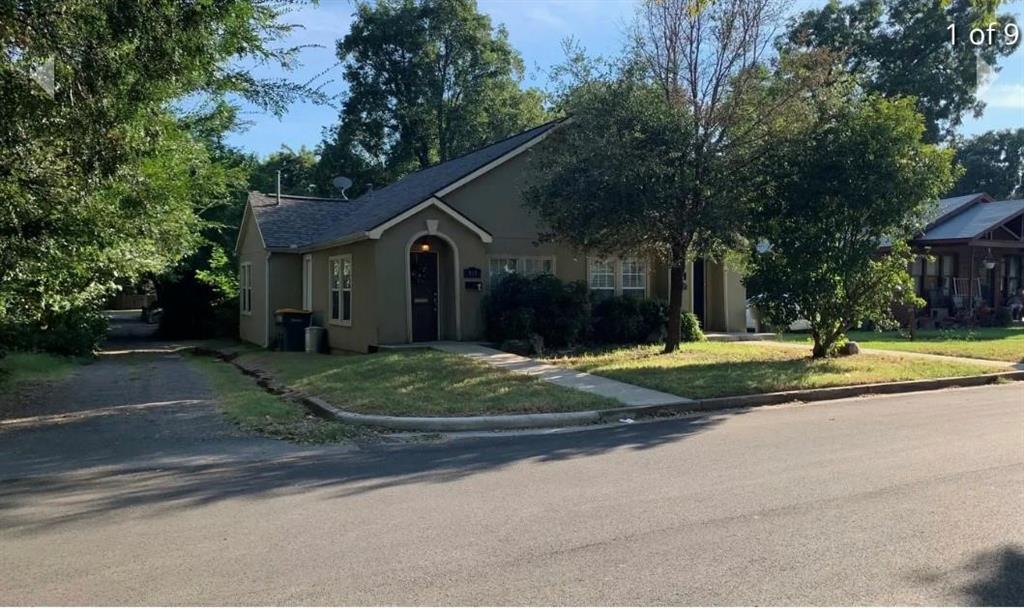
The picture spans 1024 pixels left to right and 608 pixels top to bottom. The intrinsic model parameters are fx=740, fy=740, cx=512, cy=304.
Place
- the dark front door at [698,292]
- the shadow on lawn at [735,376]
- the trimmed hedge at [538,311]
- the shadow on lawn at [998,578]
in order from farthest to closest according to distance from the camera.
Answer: the dark front door at [698,292] < the trimmed hedge at [538,311] < the shadow on lawn at [735,376] < the shadow on lawn at [998,578]

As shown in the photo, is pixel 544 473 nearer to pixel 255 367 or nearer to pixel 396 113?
pixel 255 367

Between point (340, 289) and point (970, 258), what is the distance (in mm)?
23433

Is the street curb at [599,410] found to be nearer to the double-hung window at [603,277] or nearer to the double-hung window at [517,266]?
the double-hung window at [517,266]

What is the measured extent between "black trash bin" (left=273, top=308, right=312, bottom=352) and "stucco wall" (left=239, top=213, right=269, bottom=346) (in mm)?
2141

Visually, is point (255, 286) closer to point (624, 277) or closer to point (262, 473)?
point (624, 277)

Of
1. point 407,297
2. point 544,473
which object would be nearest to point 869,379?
point 544,473

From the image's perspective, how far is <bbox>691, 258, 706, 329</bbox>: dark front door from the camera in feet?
71.0

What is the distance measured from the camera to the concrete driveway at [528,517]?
4.22m

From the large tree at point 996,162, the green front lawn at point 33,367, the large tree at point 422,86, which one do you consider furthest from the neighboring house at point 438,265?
the large tree at point 996,162

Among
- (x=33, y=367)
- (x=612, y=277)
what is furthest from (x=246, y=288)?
(x=612, y=277)

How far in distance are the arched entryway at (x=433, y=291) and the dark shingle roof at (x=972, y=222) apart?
1841 centimetres

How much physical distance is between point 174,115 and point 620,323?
11.0 meters

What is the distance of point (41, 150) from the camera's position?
26.0 ft

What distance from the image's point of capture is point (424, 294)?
17859mm
